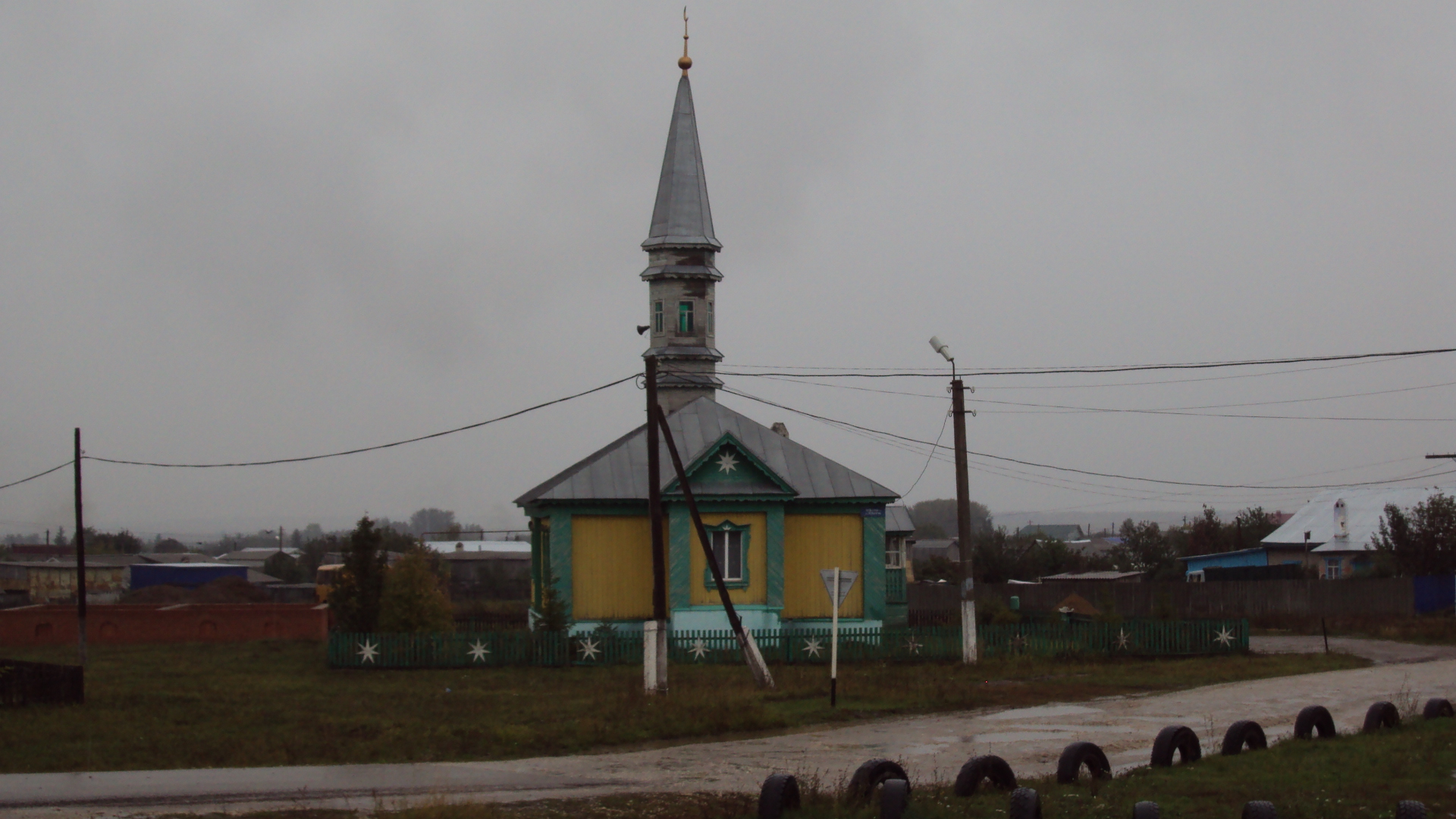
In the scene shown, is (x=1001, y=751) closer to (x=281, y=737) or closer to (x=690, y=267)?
(x=281, y=737)

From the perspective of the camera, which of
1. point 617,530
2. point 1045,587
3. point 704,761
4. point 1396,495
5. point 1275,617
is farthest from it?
point 1396,495

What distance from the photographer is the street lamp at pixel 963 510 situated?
2914 cm

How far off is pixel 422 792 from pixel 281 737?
5.16m

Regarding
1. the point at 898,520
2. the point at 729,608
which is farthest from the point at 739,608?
the point at 898,520

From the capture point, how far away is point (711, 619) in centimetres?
3378

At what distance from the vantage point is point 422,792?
13992mm

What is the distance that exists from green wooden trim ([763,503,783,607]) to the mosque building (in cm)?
3

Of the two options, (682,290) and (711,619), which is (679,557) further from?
(682,290)

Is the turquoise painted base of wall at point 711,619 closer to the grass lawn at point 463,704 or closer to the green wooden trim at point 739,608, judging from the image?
the green wooden trim at point 739,608

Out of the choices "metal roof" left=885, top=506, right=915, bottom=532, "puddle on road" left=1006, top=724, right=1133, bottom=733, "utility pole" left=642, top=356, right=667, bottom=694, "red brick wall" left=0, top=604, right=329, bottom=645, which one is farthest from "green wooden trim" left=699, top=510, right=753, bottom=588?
"red brick wall" left=0, top=604, right=329, bottom=645

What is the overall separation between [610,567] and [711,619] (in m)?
2.80

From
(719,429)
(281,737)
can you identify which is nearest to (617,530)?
(719,429)

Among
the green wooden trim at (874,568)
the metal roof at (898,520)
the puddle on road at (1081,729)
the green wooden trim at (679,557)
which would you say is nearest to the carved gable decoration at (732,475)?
the green wooden trim at (679,557)

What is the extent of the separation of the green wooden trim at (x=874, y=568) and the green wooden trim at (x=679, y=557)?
180 inches
